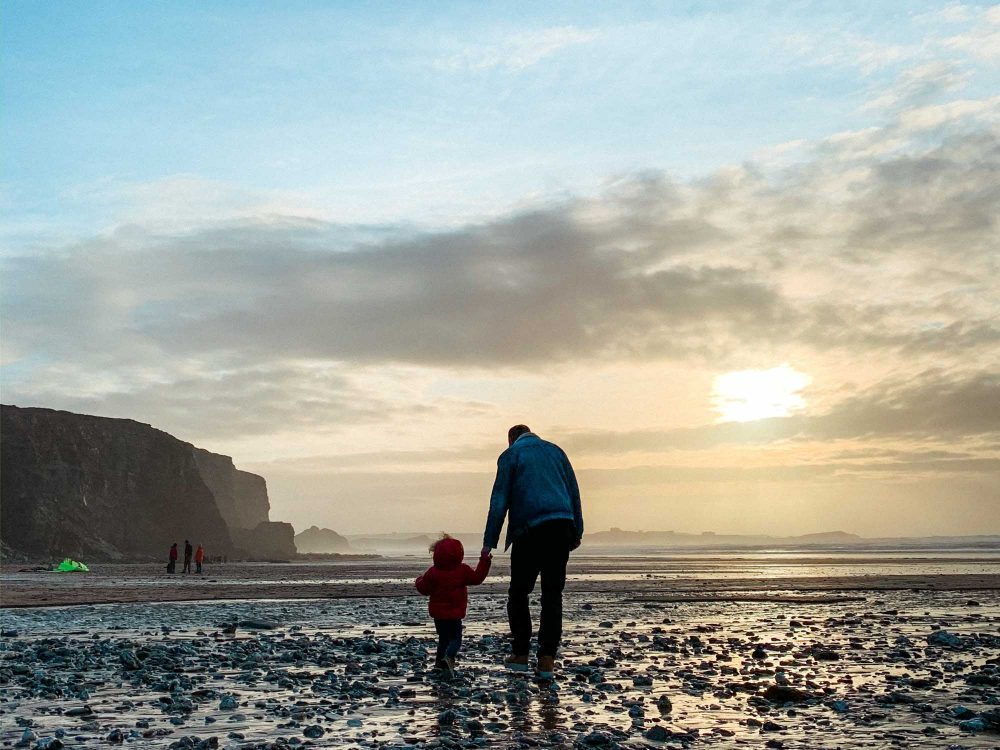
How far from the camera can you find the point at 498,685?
34.3ft

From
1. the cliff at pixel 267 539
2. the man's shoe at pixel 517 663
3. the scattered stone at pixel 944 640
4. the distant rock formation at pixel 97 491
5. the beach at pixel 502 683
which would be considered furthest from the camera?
the cliff at pixel 267 539

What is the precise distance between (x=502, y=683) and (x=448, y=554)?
2081 mm

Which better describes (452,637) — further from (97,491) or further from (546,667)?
(97,491)

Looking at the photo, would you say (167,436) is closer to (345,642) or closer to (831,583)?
(831,583)

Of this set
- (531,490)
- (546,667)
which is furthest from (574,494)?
(546,667)

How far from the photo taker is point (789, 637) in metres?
15.9

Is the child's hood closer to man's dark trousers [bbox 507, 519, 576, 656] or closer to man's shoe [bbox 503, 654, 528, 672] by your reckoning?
man's dark trousers [bbox 507, 519, 576, 656]

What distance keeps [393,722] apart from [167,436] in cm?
15214

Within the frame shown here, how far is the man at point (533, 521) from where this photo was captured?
1163 cm

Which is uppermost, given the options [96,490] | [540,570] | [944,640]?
[96,490]

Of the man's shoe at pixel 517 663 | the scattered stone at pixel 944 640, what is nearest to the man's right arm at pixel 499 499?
the man's shoe at pixel 517 663

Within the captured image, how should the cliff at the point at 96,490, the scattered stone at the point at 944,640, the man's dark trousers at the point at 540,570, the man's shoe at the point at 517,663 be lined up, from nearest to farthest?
1. the man's dark trousers at the point at 540,570
2. the man's shoe at the point at 517,663
3. the scattered stone at the point at 944,640
4. the cliff at the point at 96,490

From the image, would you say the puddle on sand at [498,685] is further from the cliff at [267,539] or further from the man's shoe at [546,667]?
the cliff at [267,539]

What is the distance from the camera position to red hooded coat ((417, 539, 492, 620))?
1206cm
